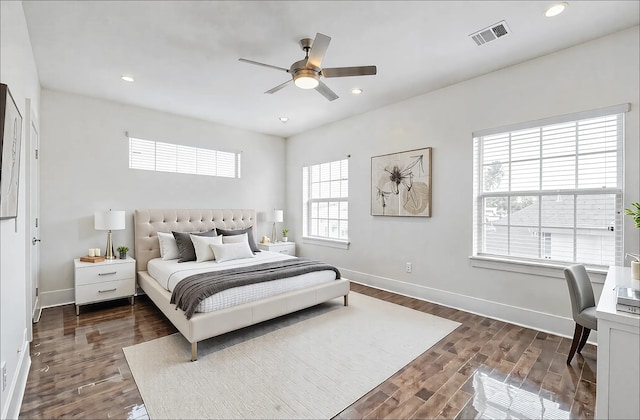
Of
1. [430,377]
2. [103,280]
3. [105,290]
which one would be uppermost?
[103,280]

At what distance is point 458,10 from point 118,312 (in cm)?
470

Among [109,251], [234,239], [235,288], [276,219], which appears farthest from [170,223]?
[235,288]

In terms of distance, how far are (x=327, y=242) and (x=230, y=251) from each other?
1.99 m

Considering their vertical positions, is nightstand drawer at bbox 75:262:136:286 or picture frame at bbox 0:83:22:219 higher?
picture frame at bbox 0:83:22:219

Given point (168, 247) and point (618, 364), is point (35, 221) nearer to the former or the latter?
point (168, 247)

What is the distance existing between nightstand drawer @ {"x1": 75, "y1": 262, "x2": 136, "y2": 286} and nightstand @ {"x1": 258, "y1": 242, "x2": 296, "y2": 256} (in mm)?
2224

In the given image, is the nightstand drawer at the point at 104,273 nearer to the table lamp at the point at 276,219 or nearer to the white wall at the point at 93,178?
the white wall at the point at 93,178

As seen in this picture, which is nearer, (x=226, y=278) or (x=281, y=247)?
(x=226, y=278)

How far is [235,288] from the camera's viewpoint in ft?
9.40

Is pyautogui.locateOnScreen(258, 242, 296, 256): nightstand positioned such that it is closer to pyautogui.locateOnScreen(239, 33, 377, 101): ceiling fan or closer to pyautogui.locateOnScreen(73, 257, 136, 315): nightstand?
pyautogui.locateOnScreen(73, 257, 136, 315): nightstand

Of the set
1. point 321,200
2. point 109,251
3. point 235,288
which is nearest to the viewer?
point 235,288

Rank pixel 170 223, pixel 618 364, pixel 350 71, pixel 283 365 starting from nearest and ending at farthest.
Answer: pixel 618 364, pixel 283 365, pixel 350 71, pixel 170 223

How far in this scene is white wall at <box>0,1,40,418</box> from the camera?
5.61 ft

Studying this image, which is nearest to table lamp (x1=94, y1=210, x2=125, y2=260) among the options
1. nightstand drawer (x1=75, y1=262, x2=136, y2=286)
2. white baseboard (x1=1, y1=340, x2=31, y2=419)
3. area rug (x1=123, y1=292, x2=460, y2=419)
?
nightstand drawer (x1=75, y1=262, x2=136, y2=286)
